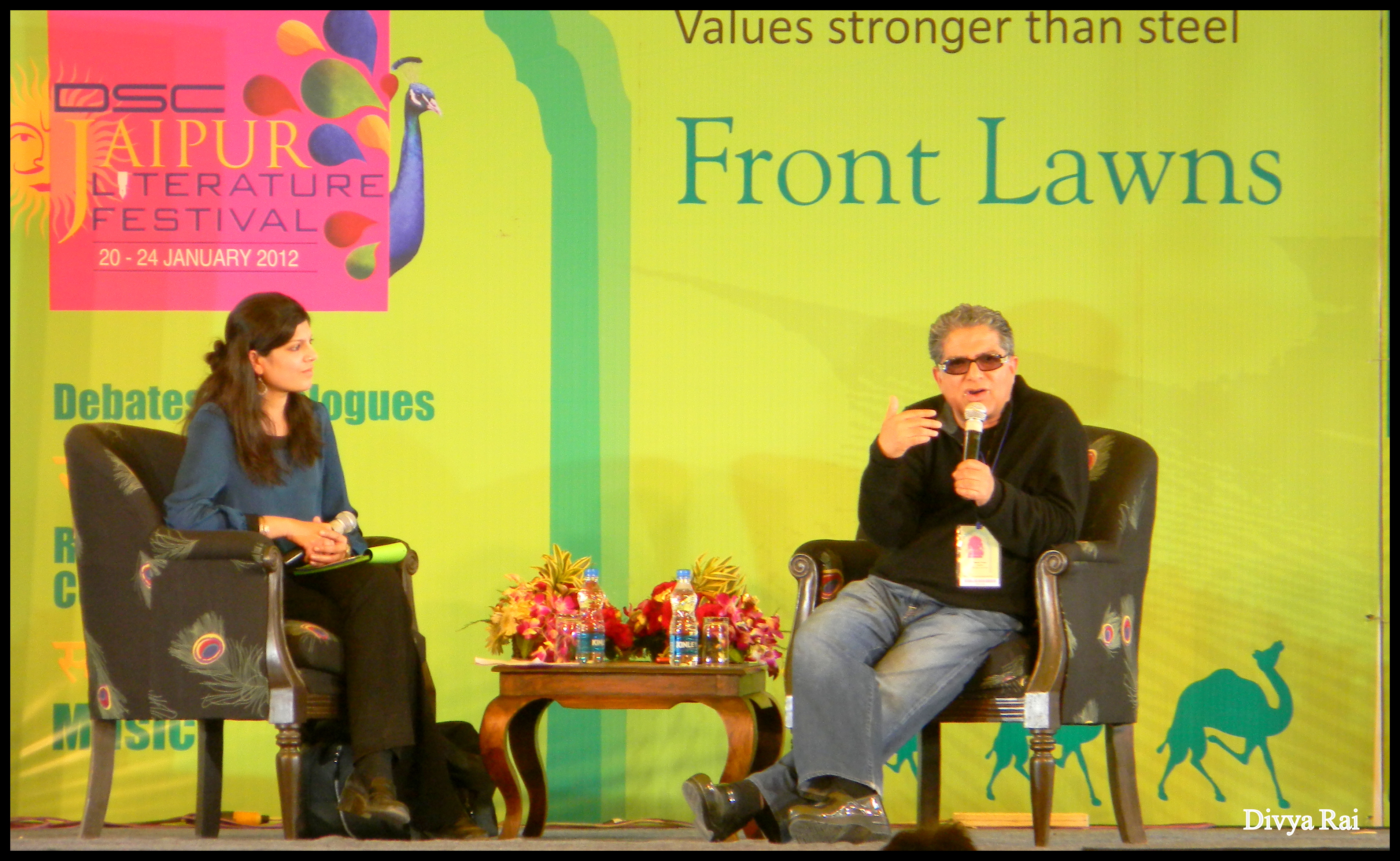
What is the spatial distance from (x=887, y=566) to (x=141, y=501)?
172 centimetres

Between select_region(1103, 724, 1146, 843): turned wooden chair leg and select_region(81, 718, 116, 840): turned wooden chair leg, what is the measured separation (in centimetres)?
234

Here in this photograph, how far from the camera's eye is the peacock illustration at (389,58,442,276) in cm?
455

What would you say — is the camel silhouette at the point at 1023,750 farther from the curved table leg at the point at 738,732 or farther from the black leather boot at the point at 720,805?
the black leather boot at the point at 720,805

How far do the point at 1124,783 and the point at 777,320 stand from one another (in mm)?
1745

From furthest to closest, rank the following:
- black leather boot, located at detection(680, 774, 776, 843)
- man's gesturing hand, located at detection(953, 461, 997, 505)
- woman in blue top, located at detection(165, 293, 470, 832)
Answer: woman in blue top, located at detection(165, 293, 470, 832)
man's gesturing hand, located at detection(953, 461, 997, 505)
black leather boot, located at detection(680, 774, 776, 843)

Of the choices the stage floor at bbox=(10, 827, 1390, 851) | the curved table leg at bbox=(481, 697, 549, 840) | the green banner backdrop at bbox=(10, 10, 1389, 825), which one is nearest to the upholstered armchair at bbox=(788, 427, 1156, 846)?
the stage floor at bbox=(10, 827, 1390, 851)

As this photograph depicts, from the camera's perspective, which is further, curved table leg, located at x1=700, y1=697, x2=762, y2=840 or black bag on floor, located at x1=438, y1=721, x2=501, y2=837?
black bag on floor, located at x1=438, y1=721, x2=501, y2=837

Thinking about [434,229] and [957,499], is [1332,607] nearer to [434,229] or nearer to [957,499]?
[957,499]

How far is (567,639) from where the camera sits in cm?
367

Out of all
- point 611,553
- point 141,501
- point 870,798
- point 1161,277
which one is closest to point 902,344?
point 1161,277

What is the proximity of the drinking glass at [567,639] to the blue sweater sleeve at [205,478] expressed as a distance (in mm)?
795

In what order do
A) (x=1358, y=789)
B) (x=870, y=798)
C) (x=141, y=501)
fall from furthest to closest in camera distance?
(x=1358, y=789) → (x=141, y=501) → (x=870, y=798)

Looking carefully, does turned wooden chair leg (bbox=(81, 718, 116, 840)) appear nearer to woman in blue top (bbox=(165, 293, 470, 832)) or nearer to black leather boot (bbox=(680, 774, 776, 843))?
woman in blue top (bbox=(165, 293, 470, 832))

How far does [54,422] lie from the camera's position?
4.52 m
